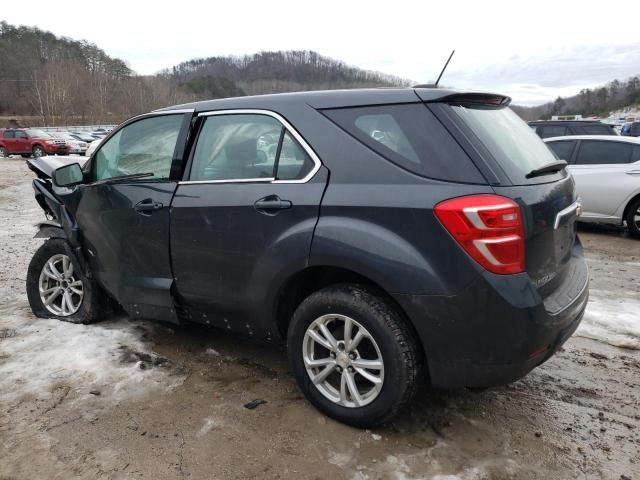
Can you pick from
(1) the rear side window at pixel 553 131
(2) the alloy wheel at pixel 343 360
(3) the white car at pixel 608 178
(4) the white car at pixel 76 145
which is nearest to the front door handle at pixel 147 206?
(2) the alloy wheel at pixel 343 360

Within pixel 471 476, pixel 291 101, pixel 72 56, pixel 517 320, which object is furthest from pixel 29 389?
pixel 72 56

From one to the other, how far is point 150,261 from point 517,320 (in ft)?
7.75

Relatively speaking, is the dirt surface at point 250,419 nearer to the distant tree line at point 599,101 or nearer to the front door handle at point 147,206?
the front door handle at point 147,206

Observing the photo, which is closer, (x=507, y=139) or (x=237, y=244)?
(x=507, y=139)

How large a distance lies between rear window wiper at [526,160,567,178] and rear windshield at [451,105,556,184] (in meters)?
0.02

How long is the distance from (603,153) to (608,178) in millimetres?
530

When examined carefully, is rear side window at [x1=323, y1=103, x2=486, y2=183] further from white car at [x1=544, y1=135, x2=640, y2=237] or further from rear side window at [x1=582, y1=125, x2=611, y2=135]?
rear side window at [x1=582, y1=125, x2=611, y2=135]

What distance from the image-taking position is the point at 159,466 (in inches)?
97.5

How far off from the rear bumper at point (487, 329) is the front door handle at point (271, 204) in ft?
2.64

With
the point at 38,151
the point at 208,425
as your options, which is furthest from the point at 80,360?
the point at 38,151

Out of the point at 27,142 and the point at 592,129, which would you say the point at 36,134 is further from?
the point at 592,129

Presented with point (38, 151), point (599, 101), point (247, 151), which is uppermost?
point (599, 101)

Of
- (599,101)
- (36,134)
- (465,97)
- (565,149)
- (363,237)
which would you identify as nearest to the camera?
(363,237)

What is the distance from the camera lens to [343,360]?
271 centimetres
